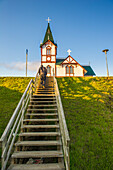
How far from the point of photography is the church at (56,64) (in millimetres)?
26469

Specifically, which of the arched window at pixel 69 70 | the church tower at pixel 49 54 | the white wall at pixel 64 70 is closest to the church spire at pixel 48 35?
the church tower at pixel 49 54

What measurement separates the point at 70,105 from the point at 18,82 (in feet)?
24.3

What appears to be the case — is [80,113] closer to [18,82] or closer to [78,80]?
[78,80]

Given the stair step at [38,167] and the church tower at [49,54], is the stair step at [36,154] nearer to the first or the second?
the stair step at [38,167]

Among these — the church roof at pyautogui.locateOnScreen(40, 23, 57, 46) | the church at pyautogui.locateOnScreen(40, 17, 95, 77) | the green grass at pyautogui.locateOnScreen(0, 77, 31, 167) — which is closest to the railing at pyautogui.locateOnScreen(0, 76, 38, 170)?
the green grass at pyautogui.locateOnScreen(0, 77, 31, 167)

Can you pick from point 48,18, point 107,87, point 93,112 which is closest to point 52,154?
point 93,112

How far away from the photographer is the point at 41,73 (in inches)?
395

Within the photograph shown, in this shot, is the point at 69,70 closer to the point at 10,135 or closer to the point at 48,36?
the point at 48,36

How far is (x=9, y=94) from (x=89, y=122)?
7.52 m

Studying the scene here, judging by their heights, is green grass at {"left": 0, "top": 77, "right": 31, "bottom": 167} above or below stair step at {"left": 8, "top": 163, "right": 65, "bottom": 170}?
above

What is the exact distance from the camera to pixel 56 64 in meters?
27.1

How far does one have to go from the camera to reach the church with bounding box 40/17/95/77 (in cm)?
2647

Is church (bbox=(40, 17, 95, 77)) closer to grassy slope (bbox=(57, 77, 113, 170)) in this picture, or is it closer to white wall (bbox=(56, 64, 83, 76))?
white wall (bbox=(56, 64, 83, 76))

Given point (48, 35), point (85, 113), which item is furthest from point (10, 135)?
Result: point (48, 35)
